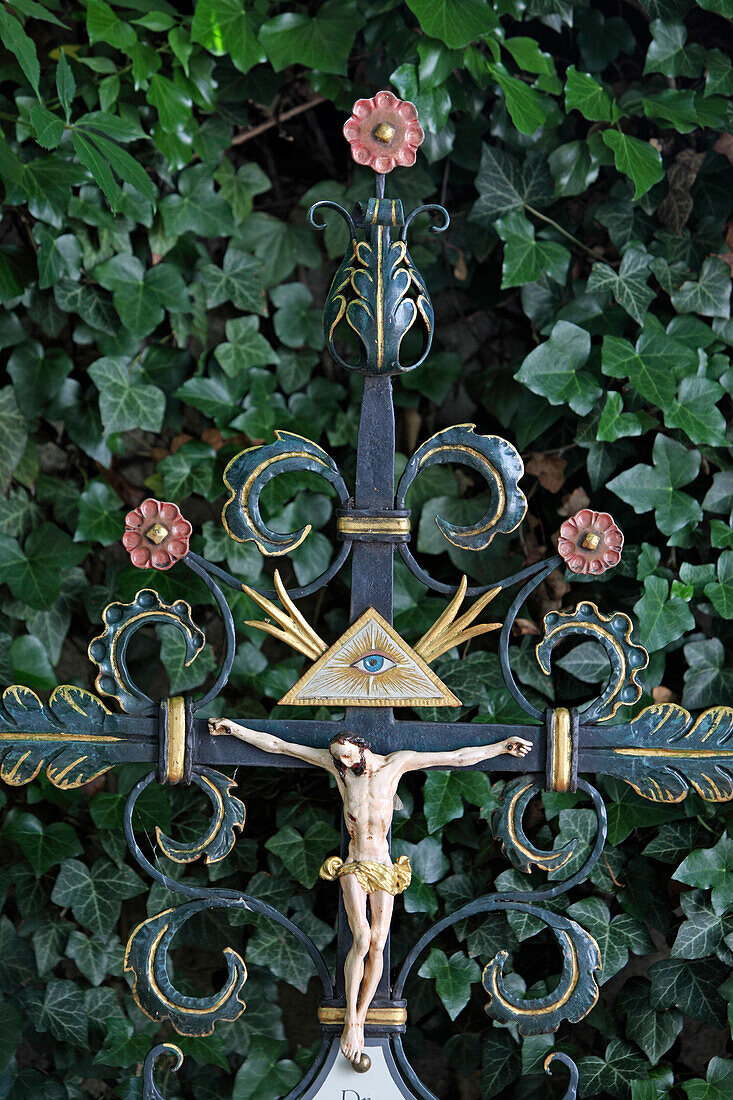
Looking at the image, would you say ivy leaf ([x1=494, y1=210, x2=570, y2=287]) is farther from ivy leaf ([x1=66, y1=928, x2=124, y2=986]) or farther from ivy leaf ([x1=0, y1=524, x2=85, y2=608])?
ivy leaf ([x1=66, y1=928, x2=124, y2=986])

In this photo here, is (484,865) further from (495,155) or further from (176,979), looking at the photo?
(495,155)

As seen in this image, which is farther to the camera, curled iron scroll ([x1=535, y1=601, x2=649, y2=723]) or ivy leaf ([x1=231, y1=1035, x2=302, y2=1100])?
ivy leaf ([x1=231, y1=1035, x2=302, y2=1100])

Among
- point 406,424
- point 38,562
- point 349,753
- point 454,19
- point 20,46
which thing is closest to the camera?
point 349,753

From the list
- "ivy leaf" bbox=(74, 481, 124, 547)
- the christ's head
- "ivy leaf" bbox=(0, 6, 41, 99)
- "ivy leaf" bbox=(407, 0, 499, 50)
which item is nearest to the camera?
the christ's head

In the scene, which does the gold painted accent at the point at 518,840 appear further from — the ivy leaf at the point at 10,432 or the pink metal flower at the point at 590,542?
the ivy leaf at the point at 10,432

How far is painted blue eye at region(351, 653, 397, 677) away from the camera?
34.5 inches

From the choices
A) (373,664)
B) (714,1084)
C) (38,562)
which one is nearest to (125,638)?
(373,664)

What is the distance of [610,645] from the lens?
89 cm

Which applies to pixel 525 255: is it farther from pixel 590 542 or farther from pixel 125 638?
pixel 125 638

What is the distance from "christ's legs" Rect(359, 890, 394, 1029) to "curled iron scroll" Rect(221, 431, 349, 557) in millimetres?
277

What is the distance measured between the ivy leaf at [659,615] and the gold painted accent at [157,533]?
529 mm

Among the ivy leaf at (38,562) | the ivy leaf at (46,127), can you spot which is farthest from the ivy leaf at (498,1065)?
the ivy leaf at (46,127)

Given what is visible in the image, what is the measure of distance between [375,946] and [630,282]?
2.44 ft

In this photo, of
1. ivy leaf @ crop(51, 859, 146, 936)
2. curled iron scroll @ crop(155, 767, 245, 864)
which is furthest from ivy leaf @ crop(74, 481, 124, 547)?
curled iron scroll @ crop(155, 767, 245, 864)
